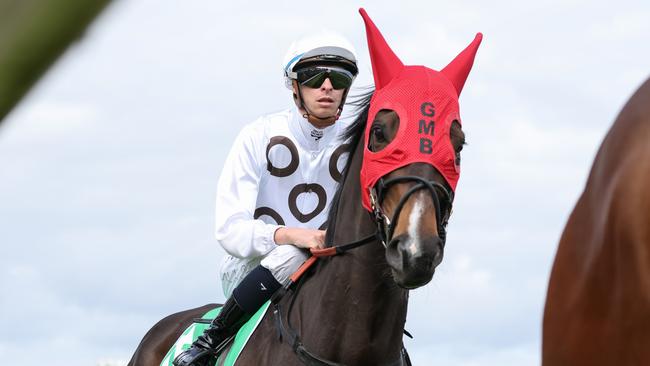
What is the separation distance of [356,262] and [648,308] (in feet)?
7.85

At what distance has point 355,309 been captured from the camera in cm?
499

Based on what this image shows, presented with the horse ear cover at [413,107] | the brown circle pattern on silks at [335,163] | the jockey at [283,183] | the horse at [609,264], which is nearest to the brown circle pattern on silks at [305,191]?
the jockey at [283,183]

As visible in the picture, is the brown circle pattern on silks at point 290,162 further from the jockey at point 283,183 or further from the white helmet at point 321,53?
the white helmet at point 321,53

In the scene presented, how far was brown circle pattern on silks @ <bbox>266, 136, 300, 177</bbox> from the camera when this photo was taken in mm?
5832

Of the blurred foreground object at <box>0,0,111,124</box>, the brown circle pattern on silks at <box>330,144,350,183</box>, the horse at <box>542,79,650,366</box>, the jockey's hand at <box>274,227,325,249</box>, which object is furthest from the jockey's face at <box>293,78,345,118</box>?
the blurred foreground object at <box>0,0,111,124</box>

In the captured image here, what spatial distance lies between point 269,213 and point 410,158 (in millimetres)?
1667

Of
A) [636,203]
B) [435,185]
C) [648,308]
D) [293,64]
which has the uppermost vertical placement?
[293,64]

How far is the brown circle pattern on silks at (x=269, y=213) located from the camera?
19.6 feet

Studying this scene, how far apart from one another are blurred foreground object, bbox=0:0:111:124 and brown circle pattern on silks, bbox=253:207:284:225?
552cm

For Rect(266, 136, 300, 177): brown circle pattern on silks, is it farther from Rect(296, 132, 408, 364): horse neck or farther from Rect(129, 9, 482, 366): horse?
Rect(296, 132, 408, 364): horse neck

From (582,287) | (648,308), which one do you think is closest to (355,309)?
(582,287)

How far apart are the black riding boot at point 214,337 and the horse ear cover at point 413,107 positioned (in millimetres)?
1367

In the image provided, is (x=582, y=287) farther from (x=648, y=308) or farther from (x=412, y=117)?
(x=412, y=117)

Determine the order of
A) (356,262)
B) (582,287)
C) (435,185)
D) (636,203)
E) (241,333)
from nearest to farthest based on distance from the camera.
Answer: (636,203)
(582,287)
(435,185)
(356,262)
(241,333)
